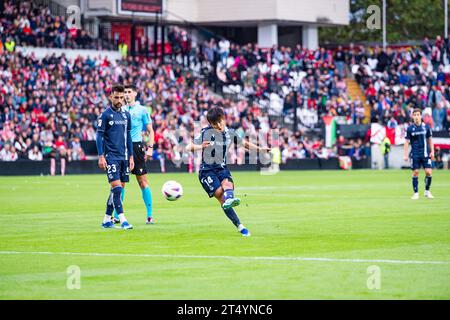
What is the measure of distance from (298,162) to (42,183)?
17.6 meters

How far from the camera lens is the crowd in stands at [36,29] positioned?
4931 cm

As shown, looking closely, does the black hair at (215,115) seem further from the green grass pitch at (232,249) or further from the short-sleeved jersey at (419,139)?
the short-sleeved jersey at (419,139)

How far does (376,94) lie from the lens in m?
57.7

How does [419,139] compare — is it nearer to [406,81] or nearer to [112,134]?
[112,134]

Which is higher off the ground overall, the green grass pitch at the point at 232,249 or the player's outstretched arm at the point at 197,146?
the player's outstretched arm at the point at 197,146

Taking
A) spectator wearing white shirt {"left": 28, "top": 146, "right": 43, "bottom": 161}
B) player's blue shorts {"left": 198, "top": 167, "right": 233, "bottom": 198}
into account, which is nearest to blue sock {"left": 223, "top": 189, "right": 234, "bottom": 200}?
player's blue shorts {"left": 198, "top": 167, "right": 233, "bottom": 198}

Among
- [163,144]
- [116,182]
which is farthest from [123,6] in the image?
[116,182]

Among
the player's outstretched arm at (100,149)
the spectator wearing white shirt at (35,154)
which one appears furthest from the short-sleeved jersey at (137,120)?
the spectator wearing white shirt at (35,154)

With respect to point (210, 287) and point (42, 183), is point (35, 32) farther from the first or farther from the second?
point (210, 287)

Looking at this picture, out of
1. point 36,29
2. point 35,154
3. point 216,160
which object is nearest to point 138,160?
point 216,160

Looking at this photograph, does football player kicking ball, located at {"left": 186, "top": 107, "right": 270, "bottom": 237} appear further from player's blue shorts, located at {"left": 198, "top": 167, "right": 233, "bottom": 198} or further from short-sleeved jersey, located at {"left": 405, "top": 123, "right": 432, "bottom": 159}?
short-sleeved jersey, located at {"left": 405, "top": 123, "right": 432, "bottom": 159}

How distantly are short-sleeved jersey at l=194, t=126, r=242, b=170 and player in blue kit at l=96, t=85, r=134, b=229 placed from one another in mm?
1923

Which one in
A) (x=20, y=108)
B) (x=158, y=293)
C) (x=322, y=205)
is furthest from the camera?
(x=20, y=108)

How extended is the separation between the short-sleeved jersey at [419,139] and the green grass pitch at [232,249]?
2.23 meters
